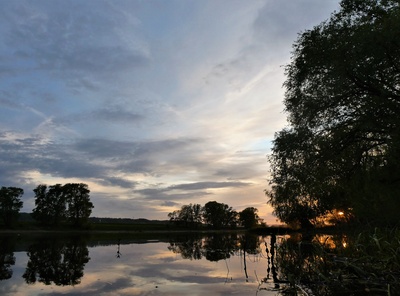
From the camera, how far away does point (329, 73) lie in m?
21.4

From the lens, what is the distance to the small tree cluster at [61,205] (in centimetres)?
10469

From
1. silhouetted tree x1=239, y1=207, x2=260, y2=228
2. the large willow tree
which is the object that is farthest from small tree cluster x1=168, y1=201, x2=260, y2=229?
the large willow tree

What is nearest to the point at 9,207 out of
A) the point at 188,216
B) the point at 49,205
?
the point at 49,205

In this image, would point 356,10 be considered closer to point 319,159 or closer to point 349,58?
point 349,58

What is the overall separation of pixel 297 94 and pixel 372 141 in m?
6.07

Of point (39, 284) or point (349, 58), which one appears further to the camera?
point (349, 58)

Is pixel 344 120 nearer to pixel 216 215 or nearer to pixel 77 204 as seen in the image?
pixel 77 204

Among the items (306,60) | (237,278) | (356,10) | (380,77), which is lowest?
(237,278)

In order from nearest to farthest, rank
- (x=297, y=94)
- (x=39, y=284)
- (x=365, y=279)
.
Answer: (x=365, y=279)
(x=39, y=284)
(x=297, y=94)

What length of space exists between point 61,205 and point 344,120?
3964 inches

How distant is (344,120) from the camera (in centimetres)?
2362

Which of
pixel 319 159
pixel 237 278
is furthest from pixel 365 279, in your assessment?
pixel 319 159

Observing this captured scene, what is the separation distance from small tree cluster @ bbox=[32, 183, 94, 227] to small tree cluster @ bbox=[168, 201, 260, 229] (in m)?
69.1

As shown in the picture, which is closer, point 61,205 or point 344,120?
point 344,120
